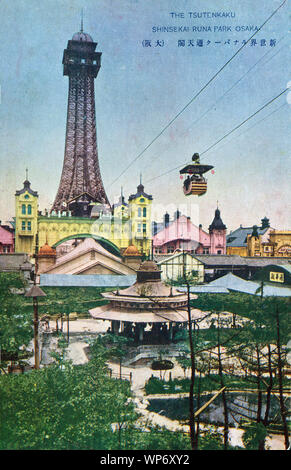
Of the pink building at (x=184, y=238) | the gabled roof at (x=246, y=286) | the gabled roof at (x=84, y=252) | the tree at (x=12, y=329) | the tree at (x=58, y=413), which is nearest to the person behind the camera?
the tree at (x=58, y=413)

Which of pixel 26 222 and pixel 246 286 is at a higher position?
pixel 26 222

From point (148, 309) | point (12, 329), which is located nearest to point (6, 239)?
point (12, 329)

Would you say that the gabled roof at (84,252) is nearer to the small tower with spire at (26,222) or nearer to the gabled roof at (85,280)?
the gabled roof at (85,280)

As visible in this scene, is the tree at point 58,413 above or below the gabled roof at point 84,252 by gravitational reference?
below

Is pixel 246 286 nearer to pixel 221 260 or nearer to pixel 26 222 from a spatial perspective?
pixel 221 260

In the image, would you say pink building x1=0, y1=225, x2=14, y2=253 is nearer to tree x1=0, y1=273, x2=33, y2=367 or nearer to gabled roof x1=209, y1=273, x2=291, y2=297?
tree x1=0, y1=273, x2=33, y2=367

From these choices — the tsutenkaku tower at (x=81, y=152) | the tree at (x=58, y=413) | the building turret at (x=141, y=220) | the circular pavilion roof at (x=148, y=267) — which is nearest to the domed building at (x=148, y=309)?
the circular pavilion roof at (x=148, y=267)
